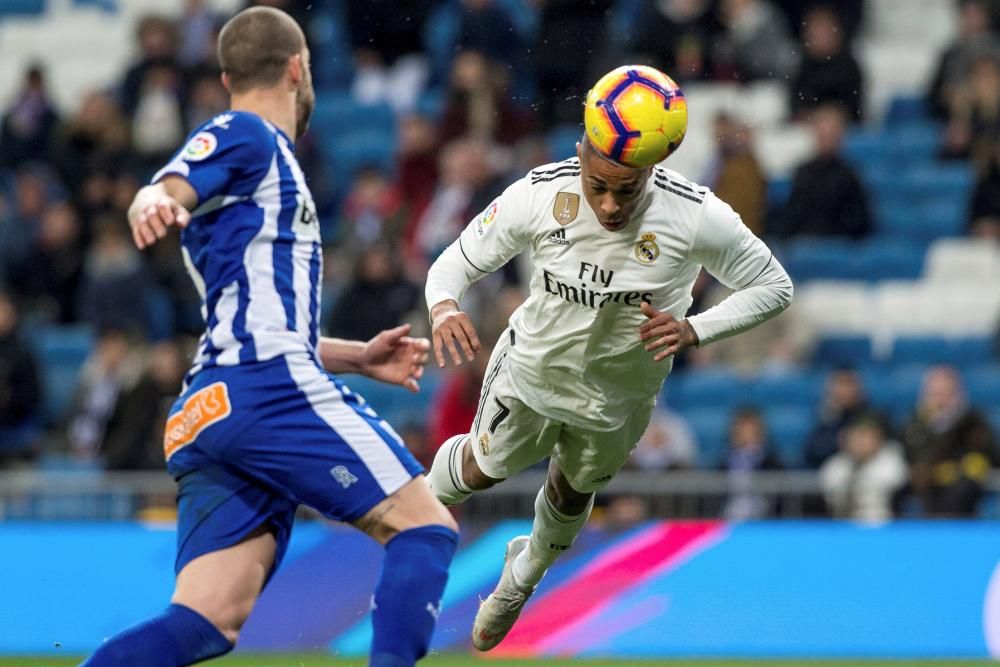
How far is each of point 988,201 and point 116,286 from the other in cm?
720

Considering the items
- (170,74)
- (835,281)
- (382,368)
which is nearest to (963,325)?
(835,281)

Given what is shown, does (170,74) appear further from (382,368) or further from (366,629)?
(382,368)

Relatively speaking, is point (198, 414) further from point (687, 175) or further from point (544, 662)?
point (687, 175)

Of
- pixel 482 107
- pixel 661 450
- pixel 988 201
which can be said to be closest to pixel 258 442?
pixel 661 450

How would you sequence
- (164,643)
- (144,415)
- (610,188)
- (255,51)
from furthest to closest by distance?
(144,415) < (610,188) < (255,51) < (164,643)

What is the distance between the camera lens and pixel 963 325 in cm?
1455

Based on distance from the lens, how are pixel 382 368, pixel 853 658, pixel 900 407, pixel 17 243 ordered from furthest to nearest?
1. pixel 17 243
2. pixel 900 407
3. pixel 853 658
4. pixel 382 368

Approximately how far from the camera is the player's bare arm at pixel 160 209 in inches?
204

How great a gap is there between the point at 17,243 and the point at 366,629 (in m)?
6.71

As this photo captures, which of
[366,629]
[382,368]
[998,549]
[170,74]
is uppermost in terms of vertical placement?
[382,368]

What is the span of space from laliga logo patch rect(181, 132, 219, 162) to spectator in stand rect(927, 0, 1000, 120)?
10.6m

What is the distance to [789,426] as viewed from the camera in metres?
13.6

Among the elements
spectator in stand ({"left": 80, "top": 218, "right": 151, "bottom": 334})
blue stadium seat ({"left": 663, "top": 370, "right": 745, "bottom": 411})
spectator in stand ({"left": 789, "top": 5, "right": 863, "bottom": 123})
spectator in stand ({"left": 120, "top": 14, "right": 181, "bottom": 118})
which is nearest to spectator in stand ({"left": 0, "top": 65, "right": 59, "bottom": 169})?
spectator in stand ({"left": 120, "top": 14, "right": 181, "bottom": 118})

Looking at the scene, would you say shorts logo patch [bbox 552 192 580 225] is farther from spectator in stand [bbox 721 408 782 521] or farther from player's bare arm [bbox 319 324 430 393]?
spectator in stand [bbox 721 408 782 521]
